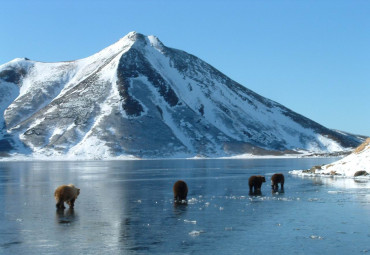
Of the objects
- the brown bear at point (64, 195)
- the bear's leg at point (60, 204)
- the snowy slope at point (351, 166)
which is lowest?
the bear's leg at point (60, 204)

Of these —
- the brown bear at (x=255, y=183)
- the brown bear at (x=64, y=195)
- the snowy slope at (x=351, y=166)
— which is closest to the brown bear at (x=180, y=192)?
the brown bear at (x=64, y=195)

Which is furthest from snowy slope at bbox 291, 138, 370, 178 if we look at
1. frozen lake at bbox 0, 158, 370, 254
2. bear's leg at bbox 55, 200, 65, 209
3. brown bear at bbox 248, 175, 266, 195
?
bear's leg at bbox 55, 200, 65, 209

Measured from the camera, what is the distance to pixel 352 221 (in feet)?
82.8

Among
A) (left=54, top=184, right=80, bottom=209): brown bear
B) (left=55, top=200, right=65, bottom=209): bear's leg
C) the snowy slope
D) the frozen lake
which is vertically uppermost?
the snowy slope

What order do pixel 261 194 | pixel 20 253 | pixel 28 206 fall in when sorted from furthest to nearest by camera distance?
pixel 261 194, pixel 28 206, pixel 20 253

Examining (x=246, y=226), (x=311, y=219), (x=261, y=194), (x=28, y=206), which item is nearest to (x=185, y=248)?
(x=246, y=226)

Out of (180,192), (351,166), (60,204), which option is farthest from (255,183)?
(351,166)

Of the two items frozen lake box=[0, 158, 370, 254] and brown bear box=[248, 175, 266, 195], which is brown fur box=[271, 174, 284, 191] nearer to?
brown bear box=[248, 175, 266, 195]

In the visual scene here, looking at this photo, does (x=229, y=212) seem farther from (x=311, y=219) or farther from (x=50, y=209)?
(x=50, y=209)

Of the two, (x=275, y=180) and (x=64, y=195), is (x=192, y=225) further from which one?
(x=275, y=180)

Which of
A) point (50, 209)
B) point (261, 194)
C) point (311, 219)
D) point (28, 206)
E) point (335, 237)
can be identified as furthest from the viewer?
point (261, 194)

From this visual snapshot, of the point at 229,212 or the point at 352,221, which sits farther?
the point at 229,212

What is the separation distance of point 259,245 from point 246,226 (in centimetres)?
435

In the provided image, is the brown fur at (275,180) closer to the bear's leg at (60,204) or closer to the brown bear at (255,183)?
the brown bear at (255,183)
